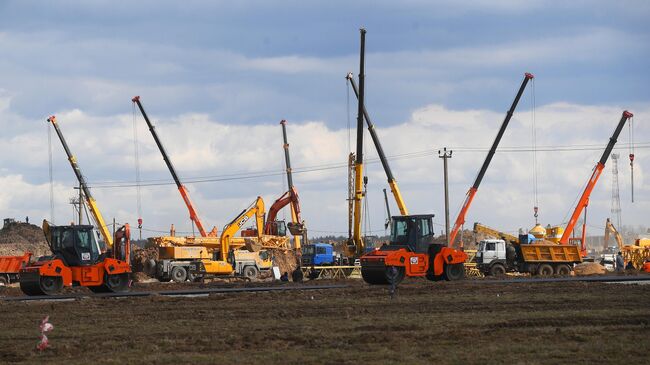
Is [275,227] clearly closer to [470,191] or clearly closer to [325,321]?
[470,191]

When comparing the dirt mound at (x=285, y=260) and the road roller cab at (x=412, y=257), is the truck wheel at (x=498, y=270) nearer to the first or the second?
the road roller cab at (x=412, y=257)

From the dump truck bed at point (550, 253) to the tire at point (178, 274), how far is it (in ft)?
74.8

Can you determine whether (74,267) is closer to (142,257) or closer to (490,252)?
(490,252)

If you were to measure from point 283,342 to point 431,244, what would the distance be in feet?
80.7

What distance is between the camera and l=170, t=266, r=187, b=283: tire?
6794cm

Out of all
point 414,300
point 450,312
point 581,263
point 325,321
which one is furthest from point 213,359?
point 581,263

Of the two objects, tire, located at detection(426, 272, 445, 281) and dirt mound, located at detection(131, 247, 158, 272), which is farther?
dirt mound, located at detection(131, 247, 158, 272)

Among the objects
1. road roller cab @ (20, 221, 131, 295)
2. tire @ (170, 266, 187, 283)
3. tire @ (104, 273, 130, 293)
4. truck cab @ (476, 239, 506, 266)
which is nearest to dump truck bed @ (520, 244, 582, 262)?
truck cab @ (476, 239, 506, 266)

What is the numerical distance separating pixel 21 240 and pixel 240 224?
66953mm

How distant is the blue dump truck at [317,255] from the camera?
253ft

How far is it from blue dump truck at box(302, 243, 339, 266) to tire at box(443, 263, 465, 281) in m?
30.6

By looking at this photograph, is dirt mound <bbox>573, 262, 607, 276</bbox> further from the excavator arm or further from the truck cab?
the excavator arm

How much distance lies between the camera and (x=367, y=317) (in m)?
27.6

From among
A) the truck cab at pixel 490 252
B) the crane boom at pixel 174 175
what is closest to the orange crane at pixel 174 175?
the crane boom at pixel 174 175
